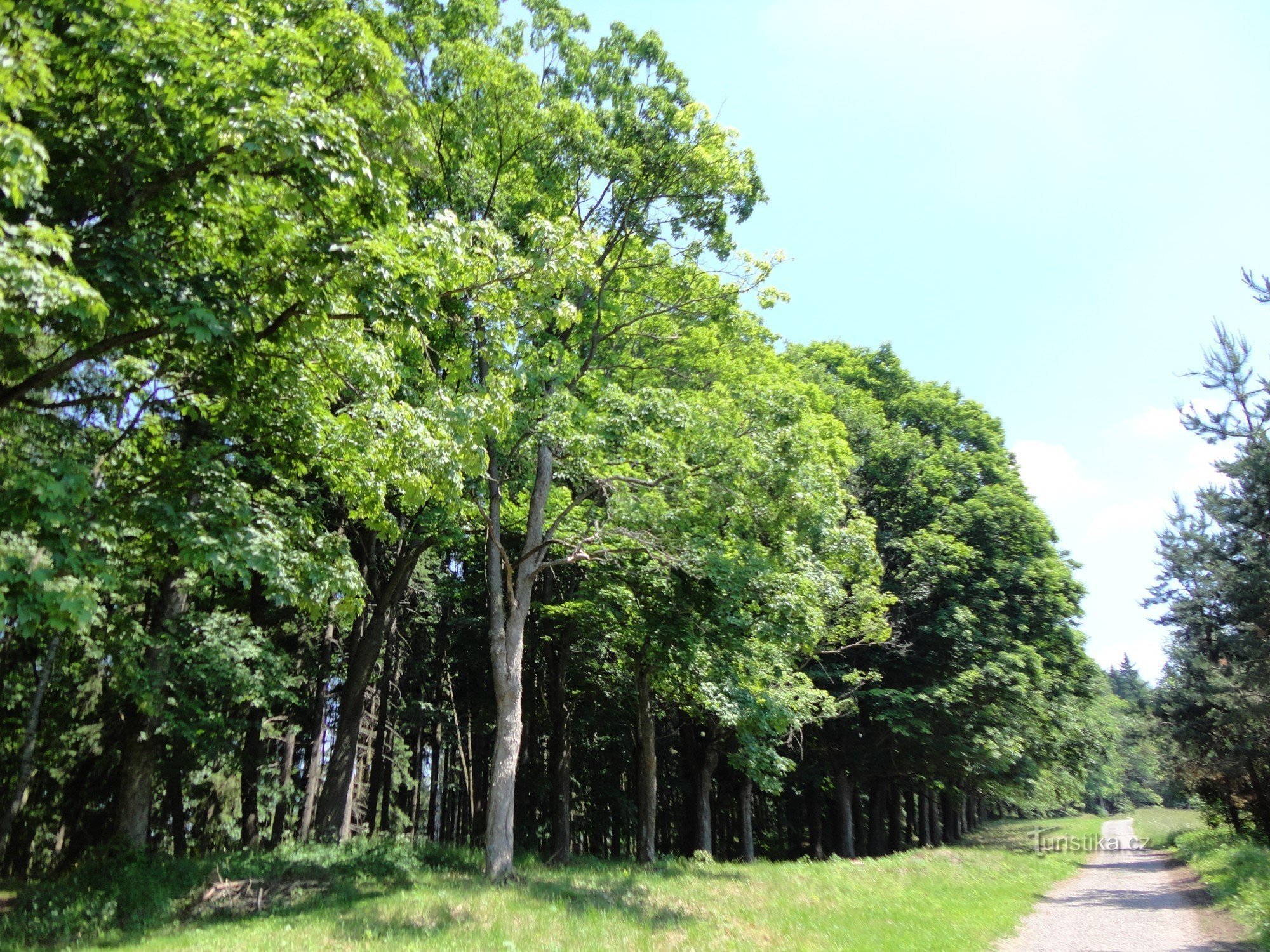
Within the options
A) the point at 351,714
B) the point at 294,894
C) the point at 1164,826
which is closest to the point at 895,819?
the point at 1164,826

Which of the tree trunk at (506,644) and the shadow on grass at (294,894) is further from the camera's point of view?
the tree trunk at (506,644)

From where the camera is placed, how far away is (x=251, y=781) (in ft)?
73.0

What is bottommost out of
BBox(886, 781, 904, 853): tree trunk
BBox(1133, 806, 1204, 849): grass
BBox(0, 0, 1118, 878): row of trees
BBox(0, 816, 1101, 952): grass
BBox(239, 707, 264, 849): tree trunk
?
BBox(1133, 806, 1204, 849): grass

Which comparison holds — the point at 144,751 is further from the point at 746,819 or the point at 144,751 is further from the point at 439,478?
the point at 746,819

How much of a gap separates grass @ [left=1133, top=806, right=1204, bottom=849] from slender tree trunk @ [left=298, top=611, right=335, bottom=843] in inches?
1433

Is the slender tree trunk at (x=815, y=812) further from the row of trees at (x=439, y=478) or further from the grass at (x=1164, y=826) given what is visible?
the grass at (x=1164, y=826)

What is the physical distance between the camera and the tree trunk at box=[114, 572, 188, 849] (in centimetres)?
1409

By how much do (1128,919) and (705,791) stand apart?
1290cm

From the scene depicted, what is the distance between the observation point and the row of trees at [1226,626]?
13477 mm

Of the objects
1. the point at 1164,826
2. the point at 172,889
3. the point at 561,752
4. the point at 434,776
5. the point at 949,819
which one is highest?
the point at 561,752

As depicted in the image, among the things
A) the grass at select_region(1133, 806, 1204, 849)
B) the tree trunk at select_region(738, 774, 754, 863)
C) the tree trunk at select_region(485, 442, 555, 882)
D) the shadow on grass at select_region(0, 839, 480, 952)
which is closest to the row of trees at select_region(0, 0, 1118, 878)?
the tree trunk at select_region(485, 442, 555, 882)

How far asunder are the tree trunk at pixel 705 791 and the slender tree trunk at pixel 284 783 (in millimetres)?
12803

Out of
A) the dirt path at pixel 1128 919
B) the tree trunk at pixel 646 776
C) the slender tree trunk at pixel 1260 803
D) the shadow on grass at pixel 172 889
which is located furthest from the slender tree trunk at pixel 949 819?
the shadow on grass at pixel 172 889

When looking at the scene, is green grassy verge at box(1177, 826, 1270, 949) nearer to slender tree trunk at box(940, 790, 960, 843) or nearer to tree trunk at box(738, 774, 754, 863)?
slender tree trunk at box(940, 790, 960, 843)
